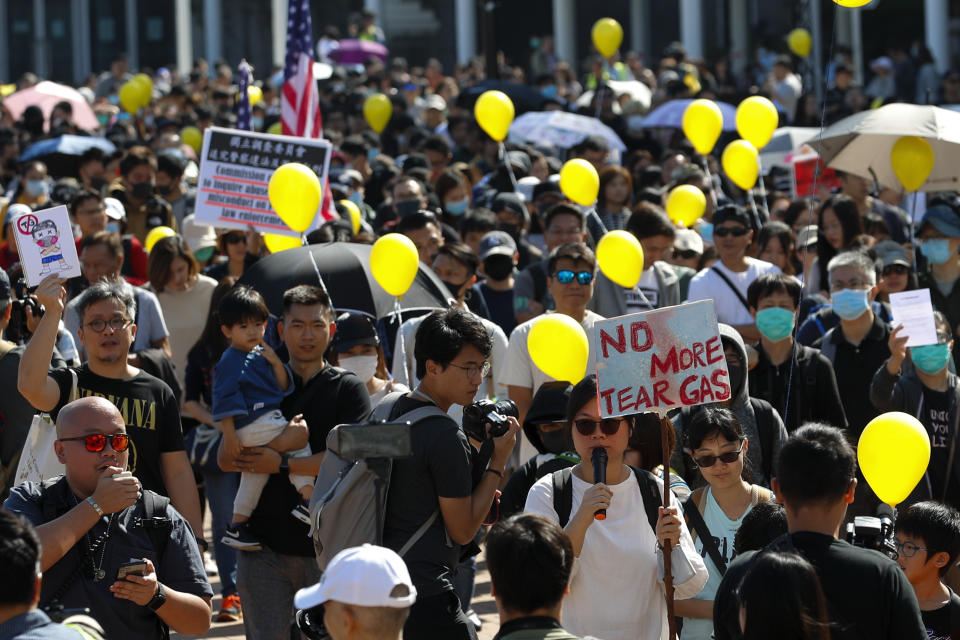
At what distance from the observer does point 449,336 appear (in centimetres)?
480

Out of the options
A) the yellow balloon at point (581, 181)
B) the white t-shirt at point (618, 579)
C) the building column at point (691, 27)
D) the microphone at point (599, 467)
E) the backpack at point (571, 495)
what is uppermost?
the building column at point (691, 27)

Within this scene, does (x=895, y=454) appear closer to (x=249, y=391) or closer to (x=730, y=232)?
(x=249, y=391)

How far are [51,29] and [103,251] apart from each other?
137 feet

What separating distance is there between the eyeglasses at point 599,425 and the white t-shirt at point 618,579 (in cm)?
17

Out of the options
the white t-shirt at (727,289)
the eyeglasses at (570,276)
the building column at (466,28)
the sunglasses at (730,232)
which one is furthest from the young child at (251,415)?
the building column at (466,28)

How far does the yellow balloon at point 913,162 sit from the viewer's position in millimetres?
9805

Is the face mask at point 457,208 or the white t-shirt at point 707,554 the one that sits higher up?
the face mask at point 457,208

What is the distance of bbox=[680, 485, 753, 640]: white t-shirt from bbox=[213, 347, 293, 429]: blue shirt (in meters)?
1.70

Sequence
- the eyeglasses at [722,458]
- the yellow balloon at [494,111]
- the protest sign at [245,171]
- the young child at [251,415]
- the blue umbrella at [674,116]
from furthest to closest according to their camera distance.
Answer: the blue umbrella at [674,116]
the yellow balloon at [494,111]
the protest sign at [245,171]
the young child at [251,415]
the eyeglasses at [722,458]

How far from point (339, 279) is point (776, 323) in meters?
2.21

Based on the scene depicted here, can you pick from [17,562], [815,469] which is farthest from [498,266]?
[17,562]

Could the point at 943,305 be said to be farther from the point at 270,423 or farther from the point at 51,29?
the point at 51,29

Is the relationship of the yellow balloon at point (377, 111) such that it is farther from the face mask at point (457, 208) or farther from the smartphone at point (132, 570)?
the smartphone at point (132, 570)

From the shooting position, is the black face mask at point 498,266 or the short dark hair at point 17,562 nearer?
the short dark hair at point 17,562
